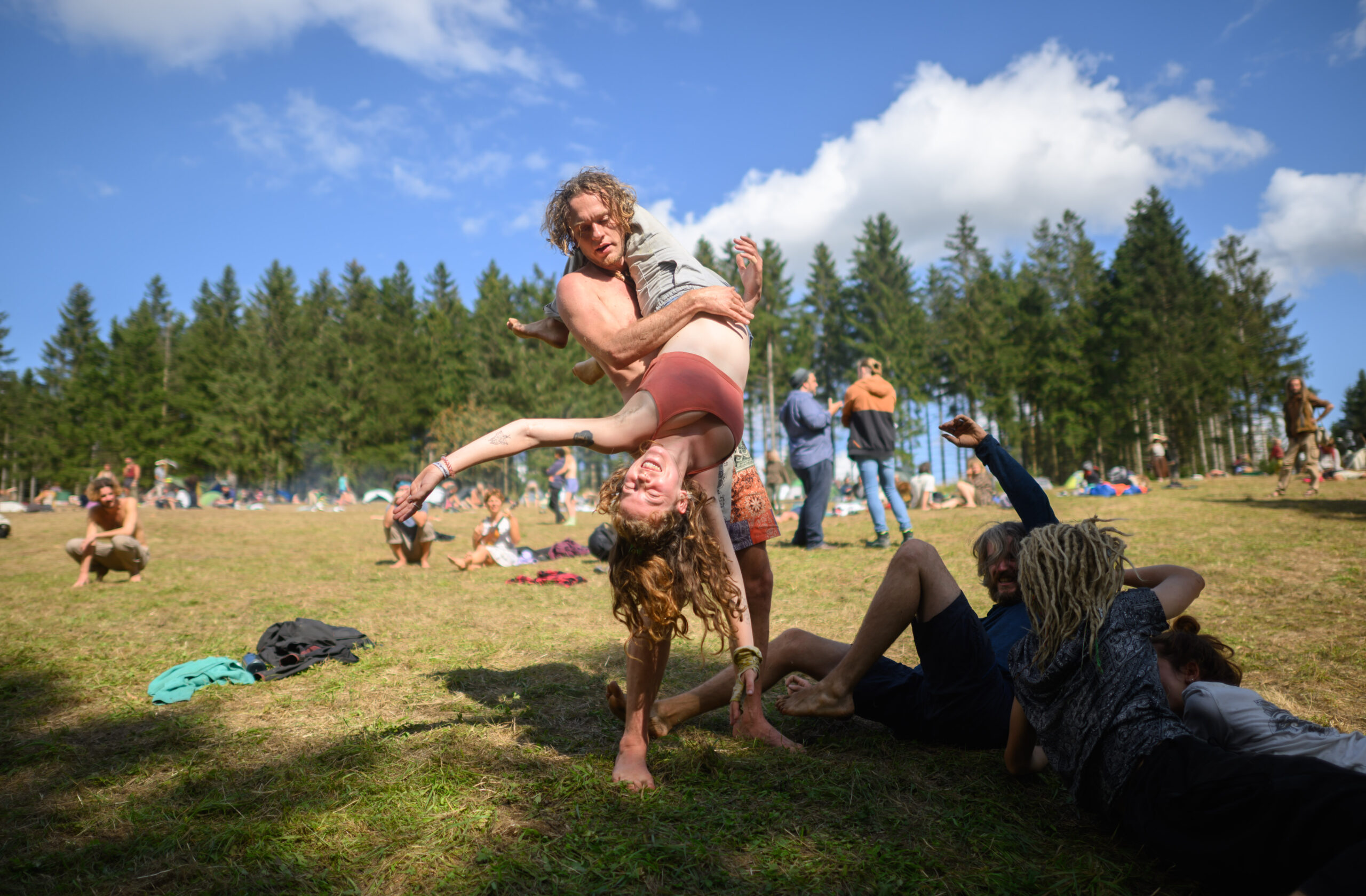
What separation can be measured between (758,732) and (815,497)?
21.8 feet

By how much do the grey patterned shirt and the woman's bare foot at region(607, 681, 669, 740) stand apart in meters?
1.52

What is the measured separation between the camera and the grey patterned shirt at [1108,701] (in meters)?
1.97

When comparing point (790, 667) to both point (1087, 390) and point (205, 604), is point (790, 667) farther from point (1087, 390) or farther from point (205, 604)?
point (1087, 390)

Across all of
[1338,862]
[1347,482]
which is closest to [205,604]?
[1338,862]

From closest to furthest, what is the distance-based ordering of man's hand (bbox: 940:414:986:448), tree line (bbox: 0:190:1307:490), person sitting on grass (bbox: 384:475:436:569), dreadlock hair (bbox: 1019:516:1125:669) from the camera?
dreadlock hair (bbox: 1019:516:1125:669) → man's hand (bbox: 940:414:986:448) → person sitting on grass (bbox: 384:475:436:569) → tree line (bbox: 0:190:1307:490)

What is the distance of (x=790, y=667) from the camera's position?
125 inches

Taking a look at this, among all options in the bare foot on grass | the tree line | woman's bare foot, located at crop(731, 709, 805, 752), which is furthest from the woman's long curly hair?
the tree line

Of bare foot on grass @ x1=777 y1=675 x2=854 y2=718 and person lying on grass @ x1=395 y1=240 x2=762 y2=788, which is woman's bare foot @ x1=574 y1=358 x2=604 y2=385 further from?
bare foot on grass @ x1=777 y1=675 x2=854 y2=718

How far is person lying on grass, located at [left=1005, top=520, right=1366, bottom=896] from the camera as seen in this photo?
157cm

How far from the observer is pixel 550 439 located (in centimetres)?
252

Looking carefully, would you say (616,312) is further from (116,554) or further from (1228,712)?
(116,554)

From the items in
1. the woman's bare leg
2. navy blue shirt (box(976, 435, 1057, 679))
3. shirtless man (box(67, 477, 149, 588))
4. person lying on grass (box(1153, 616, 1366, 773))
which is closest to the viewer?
person lying on grass (box(1153, 616, 1366, 773))

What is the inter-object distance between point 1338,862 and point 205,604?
321 inches

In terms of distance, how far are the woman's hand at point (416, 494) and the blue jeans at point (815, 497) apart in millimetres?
7309
